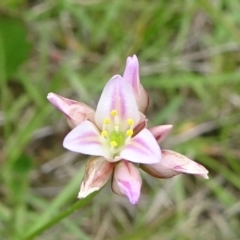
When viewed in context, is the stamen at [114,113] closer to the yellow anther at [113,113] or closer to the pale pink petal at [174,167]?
the yellow anther at [113,113]

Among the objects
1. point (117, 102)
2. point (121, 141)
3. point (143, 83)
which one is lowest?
point (143, 83)

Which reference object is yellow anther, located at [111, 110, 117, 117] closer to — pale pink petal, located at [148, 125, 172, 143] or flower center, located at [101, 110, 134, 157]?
flower center, located at [101, 110, 134, 157]

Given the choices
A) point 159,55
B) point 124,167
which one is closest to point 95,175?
point 124,167

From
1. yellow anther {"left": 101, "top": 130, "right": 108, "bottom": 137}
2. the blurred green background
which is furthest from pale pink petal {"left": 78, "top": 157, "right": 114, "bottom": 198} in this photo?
the blurred green background

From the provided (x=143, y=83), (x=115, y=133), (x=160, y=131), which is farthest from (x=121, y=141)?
(x=143, y=83)

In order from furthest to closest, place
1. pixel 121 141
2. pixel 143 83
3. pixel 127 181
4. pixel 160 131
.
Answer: pixel 143 83 → pixel 121 141 → pixel 160 131 → pixel 127 181

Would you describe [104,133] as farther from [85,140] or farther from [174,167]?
[174,167]
